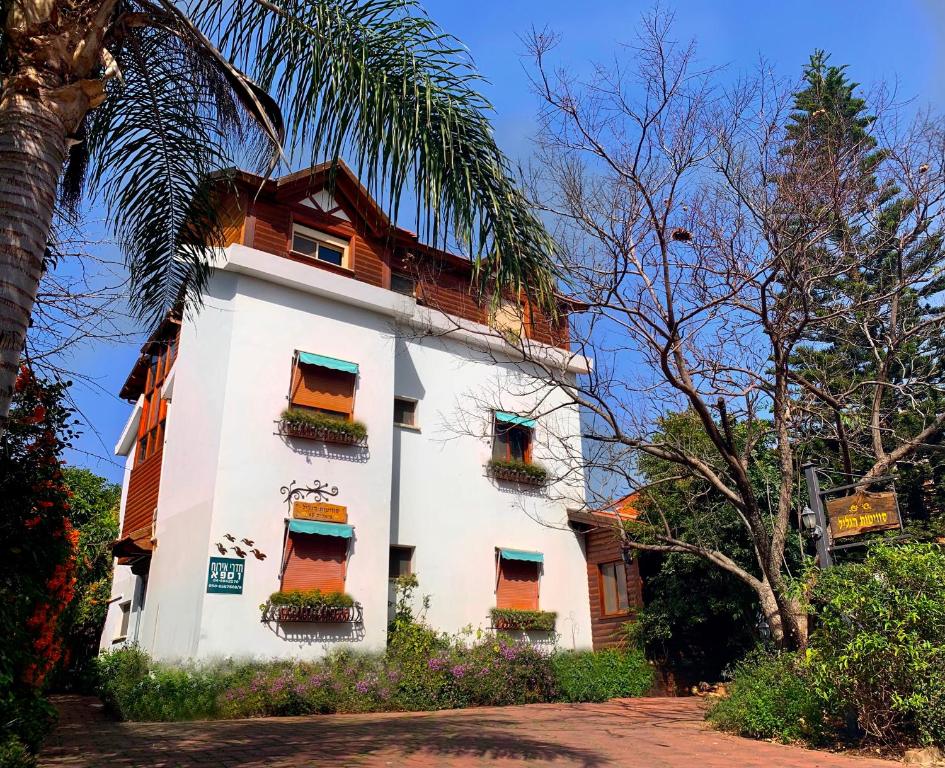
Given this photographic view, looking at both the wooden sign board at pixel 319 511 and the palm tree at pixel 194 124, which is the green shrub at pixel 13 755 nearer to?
the palm tree at pixel 194 124

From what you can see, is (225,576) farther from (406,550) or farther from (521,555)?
(521,555)

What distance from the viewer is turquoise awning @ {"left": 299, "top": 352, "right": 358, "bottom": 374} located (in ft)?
43.5

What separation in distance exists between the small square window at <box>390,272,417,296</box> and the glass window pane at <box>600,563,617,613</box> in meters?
7.46

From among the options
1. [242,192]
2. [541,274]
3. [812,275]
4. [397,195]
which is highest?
[242,192]

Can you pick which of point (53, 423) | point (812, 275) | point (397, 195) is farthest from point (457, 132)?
point (812, 275)

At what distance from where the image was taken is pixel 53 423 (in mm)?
8172

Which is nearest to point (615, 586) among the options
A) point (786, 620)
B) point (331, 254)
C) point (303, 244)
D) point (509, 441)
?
point (509, 441)

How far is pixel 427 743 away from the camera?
26.1 ft

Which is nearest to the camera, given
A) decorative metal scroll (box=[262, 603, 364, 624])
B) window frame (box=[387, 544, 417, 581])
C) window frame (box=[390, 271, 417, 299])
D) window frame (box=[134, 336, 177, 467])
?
decorative metal scroll (box=[262, 603, 364, 624])

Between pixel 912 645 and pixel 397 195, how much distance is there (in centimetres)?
688

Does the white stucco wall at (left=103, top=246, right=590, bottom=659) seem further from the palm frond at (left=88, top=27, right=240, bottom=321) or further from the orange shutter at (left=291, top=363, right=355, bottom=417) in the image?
the palm frond at (left=88, top=27, right=240, bottom=321)

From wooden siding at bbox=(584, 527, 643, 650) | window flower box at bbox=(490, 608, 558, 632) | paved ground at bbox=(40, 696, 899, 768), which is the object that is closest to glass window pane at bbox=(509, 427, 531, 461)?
wooden siding at bbox=(584, 527, 643, 650)

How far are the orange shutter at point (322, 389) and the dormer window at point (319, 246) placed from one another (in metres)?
2.34

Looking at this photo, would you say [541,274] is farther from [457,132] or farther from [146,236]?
[146,236]
